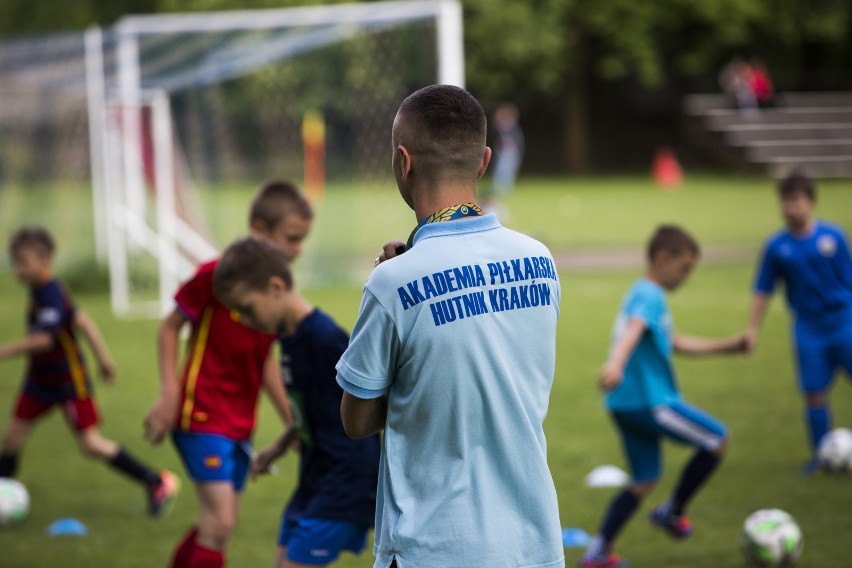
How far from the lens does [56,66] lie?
1594 cm

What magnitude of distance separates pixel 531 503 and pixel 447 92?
1.01 metres

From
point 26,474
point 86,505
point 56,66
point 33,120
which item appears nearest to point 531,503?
point 86,505

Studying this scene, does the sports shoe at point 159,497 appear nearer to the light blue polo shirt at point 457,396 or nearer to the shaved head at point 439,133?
the light blue polo shirt at point 457,396

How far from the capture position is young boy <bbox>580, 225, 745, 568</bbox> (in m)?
5.89

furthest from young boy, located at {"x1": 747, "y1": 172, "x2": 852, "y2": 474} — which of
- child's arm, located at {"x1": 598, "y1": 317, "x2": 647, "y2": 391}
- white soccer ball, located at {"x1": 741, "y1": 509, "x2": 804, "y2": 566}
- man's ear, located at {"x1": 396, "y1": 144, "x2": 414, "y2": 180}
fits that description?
man's ear, located at {"x1": 396, "y1": 144, "x2": 414, "y2": 180}

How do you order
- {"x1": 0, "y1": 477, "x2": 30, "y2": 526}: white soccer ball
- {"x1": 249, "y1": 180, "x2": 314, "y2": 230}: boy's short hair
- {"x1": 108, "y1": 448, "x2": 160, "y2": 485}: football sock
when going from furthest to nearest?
{"x1": 108, "y1": 448, "x2": 160, "y2": 485}: football sock < {"x1": 0, "y1": 477, "x2": 30, "y2": 526}: white soccer ball < {"x1": 249, "y1": 180, "x2": 314, "y2": 230}: boy's short hair

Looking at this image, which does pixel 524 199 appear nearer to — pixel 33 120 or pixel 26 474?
pixel 33 120

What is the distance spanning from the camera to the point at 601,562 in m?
5.89

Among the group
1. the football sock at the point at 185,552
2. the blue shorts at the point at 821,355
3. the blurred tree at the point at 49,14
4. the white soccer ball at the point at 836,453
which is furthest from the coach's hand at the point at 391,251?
the blurred tree at the point at 49,14

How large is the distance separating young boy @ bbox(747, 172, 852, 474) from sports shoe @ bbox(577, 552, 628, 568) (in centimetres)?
215

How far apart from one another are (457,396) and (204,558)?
2.39 metres

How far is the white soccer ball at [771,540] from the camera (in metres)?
5.74

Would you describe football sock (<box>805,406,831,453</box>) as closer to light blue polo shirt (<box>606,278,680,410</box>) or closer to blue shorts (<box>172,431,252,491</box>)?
light blue polo shirt (<box>606,278,680,410</box>)

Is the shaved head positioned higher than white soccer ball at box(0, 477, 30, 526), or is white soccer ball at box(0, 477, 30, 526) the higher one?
the shaved head
